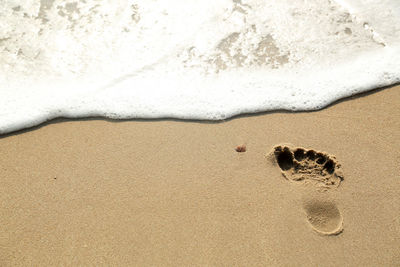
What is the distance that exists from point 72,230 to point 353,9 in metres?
3.22

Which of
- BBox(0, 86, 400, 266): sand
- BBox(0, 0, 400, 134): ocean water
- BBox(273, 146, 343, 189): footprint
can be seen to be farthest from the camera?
BBox(0, 0, 400, 134): ocean water

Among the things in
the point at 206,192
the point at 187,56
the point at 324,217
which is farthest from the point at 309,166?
the point at 187,56

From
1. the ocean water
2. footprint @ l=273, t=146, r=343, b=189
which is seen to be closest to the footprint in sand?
footprint @ l=273, t=146, r=343, b=189

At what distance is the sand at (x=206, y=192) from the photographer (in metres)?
1.90

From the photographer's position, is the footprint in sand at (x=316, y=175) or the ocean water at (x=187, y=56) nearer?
the footprint in sand at (x=316, y=175)

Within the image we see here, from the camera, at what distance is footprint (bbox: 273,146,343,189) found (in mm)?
2150

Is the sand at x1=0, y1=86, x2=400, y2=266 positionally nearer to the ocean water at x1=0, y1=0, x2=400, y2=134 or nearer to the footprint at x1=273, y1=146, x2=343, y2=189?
the footprint at x1=273, y1=146, x2=343, y2=189

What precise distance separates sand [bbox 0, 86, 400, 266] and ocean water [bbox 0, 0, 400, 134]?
0.17m

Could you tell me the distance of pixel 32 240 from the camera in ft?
6.43

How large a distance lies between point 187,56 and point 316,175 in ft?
5.03

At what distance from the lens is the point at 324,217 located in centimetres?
202

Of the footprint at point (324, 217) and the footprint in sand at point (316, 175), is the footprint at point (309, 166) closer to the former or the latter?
the footprint in sand at point (316, 175)

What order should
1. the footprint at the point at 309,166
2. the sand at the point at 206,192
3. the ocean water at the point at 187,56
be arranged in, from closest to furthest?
the sand at the point at 206,192 < the footprint at the point at 309,166 < the ocean water at the point at 187,56

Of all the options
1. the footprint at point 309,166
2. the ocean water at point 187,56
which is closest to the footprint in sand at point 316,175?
the footprint at point 309,166
